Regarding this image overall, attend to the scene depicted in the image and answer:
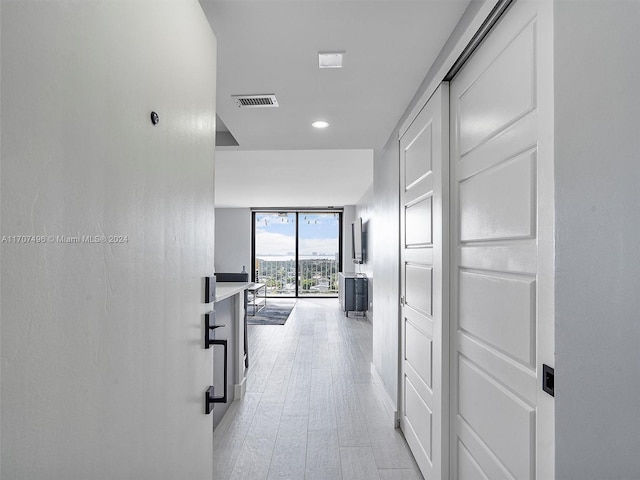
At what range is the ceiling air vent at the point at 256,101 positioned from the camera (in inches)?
92.0

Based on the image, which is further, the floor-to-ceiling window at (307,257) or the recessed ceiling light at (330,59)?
the floor-to-ceiling window at (307,257)

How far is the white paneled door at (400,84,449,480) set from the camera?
74.1 inches

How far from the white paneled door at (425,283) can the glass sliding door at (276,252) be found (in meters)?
8.36

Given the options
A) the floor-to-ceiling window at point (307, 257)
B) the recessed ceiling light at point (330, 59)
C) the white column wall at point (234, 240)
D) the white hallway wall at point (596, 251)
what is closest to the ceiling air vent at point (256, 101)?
the recessed ceiling light at point (330, 59)

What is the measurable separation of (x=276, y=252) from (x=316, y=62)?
935 cm

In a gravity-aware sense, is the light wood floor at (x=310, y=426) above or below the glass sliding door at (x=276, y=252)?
below

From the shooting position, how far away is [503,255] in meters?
1.34

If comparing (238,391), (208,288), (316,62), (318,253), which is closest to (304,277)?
(318,253)

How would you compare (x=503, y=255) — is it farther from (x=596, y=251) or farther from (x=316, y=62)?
(x=316, y=62)

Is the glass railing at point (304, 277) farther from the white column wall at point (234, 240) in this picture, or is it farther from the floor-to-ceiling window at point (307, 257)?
the white column wall at point (234, 240)

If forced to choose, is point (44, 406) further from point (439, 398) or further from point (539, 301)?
point (439, 398)

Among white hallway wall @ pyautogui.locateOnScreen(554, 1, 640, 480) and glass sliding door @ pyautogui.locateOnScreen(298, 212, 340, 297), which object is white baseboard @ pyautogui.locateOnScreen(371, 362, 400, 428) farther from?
glass sliding door @ pyautogui.locateOnScreen(298, 212, 340, 297)

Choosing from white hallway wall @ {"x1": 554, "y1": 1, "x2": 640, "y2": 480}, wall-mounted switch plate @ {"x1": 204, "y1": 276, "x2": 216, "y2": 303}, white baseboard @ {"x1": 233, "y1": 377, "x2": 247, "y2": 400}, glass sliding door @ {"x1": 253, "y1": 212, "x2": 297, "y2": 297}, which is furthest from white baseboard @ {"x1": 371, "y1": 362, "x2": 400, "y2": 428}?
glass sliding door @ {"x1": 253, "y1": 212, "x2": 297, "y2": 297}

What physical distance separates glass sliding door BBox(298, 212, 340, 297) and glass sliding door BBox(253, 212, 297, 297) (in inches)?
8.9
